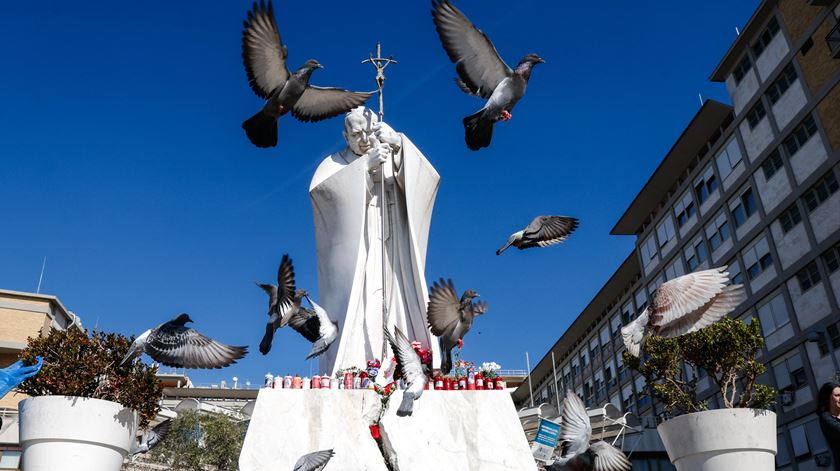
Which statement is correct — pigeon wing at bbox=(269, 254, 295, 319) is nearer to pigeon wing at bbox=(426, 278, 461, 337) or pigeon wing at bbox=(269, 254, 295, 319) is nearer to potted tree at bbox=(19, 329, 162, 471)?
pigeon wing at bbox=(426, 278, 461, 337)

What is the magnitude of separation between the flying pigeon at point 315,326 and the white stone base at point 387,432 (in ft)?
8.18

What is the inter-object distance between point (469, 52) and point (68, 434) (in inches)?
347

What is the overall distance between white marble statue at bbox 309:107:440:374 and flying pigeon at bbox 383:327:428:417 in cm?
548

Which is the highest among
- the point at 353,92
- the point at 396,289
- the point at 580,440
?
the point at 353,92

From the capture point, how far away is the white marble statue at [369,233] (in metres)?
16.3

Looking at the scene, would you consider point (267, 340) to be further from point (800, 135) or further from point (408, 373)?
point (800, 135)

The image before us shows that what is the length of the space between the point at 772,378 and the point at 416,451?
2422 cm

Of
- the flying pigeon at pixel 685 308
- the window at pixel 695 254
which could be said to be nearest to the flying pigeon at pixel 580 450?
the flying pigeon at pixel 685 308

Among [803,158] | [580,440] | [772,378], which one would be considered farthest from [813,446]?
[580,440]

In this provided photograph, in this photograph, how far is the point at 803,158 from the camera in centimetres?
2934

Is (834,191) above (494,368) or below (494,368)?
above

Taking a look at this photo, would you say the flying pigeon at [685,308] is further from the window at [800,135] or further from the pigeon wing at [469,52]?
the window at [800,135]

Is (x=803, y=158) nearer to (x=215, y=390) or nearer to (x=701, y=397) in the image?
(x=701, y=397)

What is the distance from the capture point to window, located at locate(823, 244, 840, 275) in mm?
26877
